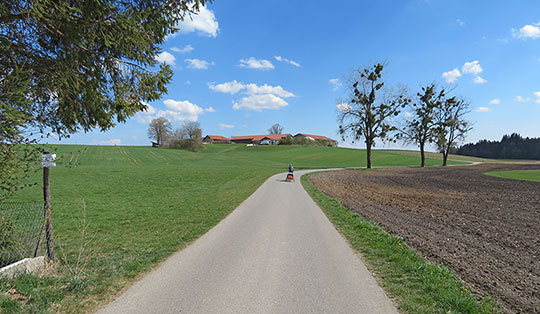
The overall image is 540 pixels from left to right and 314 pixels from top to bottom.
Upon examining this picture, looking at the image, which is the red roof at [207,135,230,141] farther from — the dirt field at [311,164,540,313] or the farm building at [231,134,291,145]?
the dirt field at [311,164,540,313]

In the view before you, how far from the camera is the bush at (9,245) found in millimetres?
4479

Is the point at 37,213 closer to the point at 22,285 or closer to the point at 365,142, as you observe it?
the point at 22,285

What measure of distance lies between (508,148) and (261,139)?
110 m

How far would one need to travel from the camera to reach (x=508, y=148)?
103812mm

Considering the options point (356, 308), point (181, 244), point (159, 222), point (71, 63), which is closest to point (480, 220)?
point (356, 308)

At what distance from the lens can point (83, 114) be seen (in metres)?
5.76

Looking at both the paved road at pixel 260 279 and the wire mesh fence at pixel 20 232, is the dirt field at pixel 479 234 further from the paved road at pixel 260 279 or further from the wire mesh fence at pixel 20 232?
the wire mesh fence at pixel 20 232

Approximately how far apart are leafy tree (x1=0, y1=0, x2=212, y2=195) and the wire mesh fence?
717mm

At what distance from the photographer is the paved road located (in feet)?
11.9

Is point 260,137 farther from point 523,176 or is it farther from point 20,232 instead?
point 20,232

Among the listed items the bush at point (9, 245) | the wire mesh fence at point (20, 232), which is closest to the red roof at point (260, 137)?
the wire mesh fence at point (20, 232)

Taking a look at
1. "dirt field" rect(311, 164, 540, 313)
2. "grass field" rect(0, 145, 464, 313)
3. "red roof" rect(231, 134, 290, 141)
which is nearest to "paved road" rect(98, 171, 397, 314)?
"grass field" rect(0, 145, 464, 313)

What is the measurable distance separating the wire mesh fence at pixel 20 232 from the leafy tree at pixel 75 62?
717 mm

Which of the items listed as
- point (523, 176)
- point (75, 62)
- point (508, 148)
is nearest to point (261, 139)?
point (508, 148)
